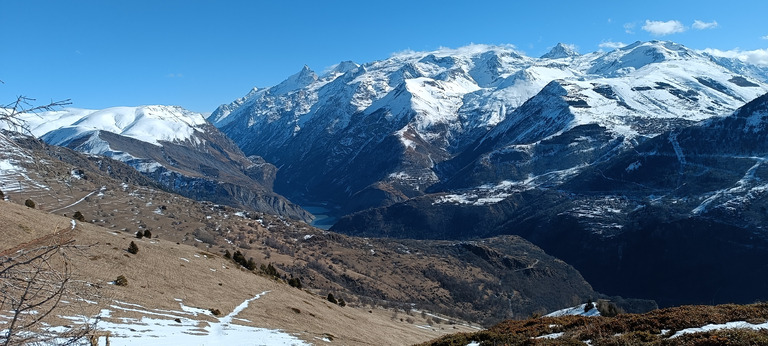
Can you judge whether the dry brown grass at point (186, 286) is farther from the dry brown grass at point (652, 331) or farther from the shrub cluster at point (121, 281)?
the dry brown grass at point (652, 331)

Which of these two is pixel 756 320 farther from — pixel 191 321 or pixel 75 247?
pixel 191 321

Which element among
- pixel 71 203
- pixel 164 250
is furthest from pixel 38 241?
pixel 71 203

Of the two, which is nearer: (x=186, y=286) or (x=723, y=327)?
(x=723, y=327)

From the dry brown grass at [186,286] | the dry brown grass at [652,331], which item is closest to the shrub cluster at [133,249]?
the dry brown grass at [186,286]

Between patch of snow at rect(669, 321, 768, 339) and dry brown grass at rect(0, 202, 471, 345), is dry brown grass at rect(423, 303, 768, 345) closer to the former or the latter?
patch of snow at rect(669, 321, 768, 339)

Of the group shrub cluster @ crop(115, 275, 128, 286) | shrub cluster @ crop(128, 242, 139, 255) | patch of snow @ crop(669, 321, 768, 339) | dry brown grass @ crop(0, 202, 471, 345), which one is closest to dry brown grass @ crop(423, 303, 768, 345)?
patch of snow @ crop(669, 321, 768, 339)

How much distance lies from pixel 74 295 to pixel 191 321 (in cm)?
2897

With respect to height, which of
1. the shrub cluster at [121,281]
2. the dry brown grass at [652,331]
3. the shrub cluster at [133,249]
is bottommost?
the dry brown grass at [652,331]

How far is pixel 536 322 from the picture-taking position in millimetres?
34750

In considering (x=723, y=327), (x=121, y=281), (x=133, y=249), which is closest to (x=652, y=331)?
(x=723, y=327)

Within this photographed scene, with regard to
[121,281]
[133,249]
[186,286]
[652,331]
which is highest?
[133,249]

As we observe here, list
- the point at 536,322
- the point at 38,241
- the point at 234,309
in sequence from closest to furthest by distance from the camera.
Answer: the point at 38,241
the point at 536,322
the point at 234,309

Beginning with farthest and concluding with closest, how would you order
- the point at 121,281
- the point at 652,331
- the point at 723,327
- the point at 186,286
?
1. the point at 186,286
2. the point at 121,281
3. the point at 652,331
4. the point at 723,327

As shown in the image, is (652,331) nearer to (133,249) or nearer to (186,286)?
(186,286)
